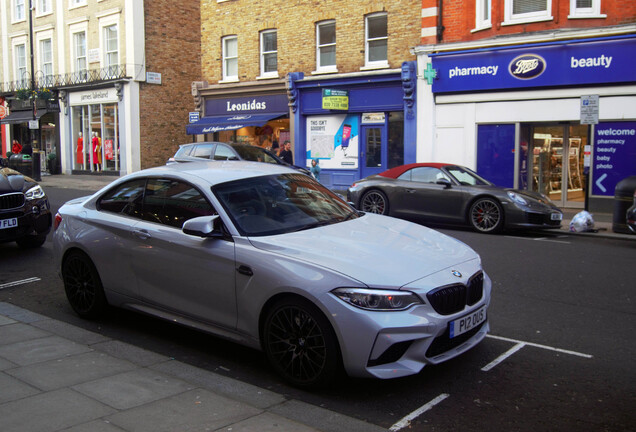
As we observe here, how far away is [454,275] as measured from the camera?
429 cm

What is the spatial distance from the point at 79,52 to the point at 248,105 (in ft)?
Answer: 42.5

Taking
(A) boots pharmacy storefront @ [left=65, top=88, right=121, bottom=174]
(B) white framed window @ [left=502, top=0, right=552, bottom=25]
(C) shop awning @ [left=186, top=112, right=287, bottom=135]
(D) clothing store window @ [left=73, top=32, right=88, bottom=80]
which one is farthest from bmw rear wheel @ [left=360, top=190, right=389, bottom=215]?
(D) clothing store window @ [left=73, top=32, right=88, bottom=80]

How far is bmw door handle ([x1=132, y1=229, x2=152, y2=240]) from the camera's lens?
5.27 m

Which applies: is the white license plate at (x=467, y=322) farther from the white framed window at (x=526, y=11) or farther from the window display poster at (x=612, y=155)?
the white framed window at (x=526, y=11)

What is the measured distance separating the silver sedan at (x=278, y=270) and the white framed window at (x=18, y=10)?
36099mm

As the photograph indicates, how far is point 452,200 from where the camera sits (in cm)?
1277

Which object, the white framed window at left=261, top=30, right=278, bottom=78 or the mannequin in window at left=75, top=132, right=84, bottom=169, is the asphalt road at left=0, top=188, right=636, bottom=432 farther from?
the mannequin in window at left=75, top=132, right=84, bottom=169

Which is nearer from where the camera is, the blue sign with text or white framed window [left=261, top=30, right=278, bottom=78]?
the blue sign with text

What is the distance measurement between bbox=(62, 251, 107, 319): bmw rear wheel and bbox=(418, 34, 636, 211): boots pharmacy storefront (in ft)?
43.7

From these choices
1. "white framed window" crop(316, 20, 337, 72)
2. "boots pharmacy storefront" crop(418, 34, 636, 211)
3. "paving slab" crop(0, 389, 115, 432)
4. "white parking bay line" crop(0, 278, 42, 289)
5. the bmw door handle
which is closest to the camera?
"paving slab" crop(0, 389, 115, 432)

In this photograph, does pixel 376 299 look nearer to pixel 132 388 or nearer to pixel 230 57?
pixel 132 388

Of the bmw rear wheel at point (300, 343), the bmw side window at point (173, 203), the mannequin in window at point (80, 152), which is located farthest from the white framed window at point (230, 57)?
the bmw rear wheel at point (300, 343)

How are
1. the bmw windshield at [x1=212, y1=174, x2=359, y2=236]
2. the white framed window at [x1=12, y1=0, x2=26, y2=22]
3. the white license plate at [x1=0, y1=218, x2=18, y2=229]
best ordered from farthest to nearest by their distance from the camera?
the white framed window at [x1=12, y1=0, x2=26, y2=22] → the white license plate at [x1=0, y1=218, x2=18, y2=229] → the bmw windshield at [x1=212, y1=174, x2=359, y2=236]

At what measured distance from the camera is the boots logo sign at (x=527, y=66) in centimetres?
1716
